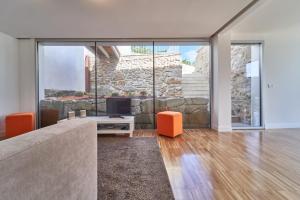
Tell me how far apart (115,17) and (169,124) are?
2.56 meters

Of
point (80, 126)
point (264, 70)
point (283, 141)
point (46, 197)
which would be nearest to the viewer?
point (46, 197)

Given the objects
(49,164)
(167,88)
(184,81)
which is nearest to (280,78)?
(184,81)

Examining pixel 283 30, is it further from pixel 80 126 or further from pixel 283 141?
pixel 80 126

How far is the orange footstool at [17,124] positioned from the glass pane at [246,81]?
17.5 ft

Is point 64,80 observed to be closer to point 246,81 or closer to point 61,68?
point 61,68

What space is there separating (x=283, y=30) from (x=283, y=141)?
2.94 m

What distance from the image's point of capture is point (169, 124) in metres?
4.57

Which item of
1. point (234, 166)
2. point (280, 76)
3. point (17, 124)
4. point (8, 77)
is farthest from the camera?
point (280, 76)

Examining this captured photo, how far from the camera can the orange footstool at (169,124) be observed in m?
4.54

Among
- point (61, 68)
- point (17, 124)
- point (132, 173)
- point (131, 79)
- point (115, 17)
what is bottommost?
point (132, 173)

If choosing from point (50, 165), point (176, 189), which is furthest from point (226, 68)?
point (50, 165)

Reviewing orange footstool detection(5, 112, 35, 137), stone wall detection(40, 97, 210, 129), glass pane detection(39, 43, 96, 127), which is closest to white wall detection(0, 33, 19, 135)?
orange footstool detection(5, 112, 35, 137)

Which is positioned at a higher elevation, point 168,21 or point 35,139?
point 168,21

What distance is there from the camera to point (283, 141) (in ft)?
13.5
